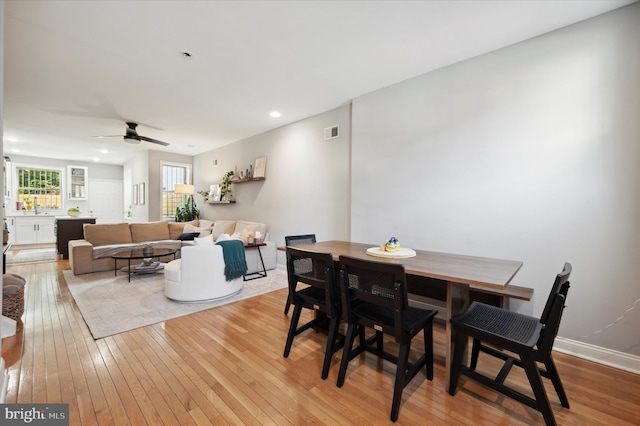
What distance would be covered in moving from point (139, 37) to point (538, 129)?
11.9 feet

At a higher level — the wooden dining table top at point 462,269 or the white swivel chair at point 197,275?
the wooden dining table top at point 462,269

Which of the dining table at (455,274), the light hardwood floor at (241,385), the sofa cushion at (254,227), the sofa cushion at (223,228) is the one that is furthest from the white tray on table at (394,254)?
the sofa cushion at (223,228)

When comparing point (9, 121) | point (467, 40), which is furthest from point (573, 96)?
point (9, 121)

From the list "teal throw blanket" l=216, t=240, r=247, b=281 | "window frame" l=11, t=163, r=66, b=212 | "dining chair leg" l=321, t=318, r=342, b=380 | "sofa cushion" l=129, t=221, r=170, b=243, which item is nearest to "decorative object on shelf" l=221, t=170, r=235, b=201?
"sofa cushion" l=129, t=221, r=170, b=243

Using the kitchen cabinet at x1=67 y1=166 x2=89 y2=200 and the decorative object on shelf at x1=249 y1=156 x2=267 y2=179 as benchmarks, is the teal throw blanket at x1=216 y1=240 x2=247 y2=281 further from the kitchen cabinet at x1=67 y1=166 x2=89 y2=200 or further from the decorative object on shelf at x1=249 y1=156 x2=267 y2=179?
the kitchen cabinet at x1=67 y1=166 x2=89 y2=200

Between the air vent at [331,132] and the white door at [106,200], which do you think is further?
the white door at [106,200]

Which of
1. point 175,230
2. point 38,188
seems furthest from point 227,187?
point 38,188

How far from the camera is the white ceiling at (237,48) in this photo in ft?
6.88

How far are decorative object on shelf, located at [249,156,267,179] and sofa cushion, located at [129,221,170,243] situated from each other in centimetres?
236

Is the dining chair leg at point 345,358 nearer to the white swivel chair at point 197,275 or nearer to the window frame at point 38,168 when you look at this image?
the white swivel chair at point 197,275

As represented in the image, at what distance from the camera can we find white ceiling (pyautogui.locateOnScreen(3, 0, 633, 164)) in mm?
2096

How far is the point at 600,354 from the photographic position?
2139mm

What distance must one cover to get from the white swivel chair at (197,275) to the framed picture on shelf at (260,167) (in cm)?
237

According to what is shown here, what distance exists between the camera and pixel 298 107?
4.11 m
